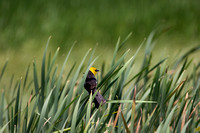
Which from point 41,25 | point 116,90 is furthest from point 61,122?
point 41,25

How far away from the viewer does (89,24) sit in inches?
120

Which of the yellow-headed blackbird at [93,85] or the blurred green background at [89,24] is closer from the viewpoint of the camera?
the yellow-headed blackbird at [93,85]

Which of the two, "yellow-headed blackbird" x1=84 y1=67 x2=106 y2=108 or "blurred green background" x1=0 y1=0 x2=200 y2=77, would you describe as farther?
"blurred green background" x1=0 y1=0 x2=200 y2=77

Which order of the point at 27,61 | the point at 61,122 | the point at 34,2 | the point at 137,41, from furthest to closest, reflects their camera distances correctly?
the point at 34,2, the point at 137,41, the point at 27,61, the point at 61,122

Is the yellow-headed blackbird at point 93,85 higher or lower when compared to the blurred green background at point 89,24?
lower

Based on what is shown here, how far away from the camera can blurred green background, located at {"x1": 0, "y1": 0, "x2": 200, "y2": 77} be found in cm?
288

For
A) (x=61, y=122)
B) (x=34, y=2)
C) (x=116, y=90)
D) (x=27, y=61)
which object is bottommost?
(x=61, y=122)

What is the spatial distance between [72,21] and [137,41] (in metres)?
0.69

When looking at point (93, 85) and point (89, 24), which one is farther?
point (89, 24)

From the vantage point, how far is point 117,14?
317 centimetres

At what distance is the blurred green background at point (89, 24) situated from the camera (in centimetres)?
288

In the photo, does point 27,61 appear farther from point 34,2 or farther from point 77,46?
point 34,2

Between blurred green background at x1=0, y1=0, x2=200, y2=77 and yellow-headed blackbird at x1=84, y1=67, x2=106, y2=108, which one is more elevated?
blurred green background at x1=0, y1=0, x2=200, y2=77

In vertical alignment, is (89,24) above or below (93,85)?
above
